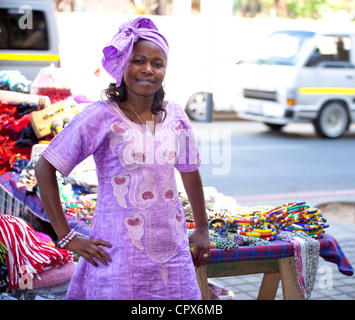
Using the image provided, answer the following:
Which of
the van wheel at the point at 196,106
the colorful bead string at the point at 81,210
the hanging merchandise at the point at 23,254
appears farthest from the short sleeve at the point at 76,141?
the van wheel at the point at 196,106

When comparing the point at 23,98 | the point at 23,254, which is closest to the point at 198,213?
the point at 23,254

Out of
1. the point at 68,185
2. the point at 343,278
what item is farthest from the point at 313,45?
the point at 68,185

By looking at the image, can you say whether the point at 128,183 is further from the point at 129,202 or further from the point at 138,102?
the point at 138,102

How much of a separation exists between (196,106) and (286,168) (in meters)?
4.57

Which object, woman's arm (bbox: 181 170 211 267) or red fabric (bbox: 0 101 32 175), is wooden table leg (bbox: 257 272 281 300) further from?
red fabric (bbox: 0 101 32 175)

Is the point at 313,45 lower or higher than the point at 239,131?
higher

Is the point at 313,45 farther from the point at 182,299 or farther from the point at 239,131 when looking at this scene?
the point at 182,299

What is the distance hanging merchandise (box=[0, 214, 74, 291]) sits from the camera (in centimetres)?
269

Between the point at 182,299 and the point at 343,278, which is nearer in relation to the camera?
the point at 182,299

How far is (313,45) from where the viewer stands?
11250 mm

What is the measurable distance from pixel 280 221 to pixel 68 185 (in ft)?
4.12

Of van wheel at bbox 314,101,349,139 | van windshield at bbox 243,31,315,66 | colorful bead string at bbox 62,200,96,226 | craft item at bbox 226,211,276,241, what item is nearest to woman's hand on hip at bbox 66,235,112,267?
colorful bead string at bbox 62,200,96,226

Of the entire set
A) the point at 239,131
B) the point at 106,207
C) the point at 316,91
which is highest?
the point at 106,207

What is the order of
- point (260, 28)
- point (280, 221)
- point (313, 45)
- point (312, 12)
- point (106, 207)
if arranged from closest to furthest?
point (106, 207), point (280, 221), point (313, 45), point (260, 28), point (312, 12)
